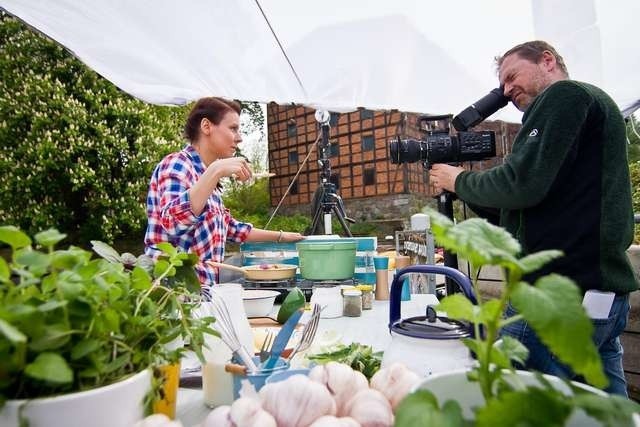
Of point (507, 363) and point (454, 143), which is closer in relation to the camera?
point (507, 363)

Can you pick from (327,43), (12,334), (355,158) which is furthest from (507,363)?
(355,158)

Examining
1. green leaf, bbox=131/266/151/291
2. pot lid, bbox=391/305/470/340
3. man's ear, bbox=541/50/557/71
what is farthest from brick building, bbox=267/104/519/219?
green leaf, bbox=131/266/151/291

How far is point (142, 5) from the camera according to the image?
59.9 inches

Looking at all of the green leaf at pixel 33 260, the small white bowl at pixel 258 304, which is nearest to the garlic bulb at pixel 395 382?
the green leaf at pixel 33 260

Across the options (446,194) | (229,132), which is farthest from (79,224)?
(446,194)

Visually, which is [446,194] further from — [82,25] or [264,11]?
[82,25]

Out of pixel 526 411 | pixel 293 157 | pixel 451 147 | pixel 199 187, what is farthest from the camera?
pixel 293 157

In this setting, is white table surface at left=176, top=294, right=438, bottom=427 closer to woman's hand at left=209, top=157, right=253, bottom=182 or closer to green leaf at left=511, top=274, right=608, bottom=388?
green leaf at left=511, top=274, right=608, bottom=388

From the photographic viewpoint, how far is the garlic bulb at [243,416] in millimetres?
365

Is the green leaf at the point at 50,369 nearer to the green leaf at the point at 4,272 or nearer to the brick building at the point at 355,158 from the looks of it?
the green leaf at the point at 4,272

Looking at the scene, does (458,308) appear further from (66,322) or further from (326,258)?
(326,258)

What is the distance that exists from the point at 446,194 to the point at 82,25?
5.22 ft

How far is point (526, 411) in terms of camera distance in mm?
232

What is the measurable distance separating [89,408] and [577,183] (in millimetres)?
1410
